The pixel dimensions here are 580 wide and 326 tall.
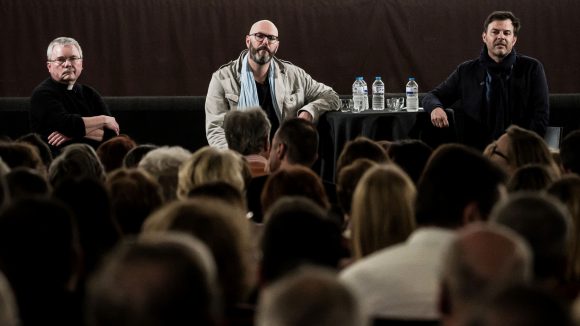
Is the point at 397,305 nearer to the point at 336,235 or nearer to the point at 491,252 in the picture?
the point at 336,235

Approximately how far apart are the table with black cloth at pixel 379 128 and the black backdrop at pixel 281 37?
1678 mm

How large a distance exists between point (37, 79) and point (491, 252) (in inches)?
287

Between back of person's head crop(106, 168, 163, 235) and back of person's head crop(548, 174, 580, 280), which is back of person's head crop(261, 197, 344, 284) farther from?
back of person's head crop(106, 168, 163, 235)

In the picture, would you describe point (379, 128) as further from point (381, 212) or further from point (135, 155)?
point (381, 212)

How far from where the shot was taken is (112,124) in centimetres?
680

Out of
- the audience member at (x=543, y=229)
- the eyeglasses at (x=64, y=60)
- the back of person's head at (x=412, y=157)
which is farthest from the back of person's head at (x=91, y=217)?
the eyeglasses at (x=64, y=60)

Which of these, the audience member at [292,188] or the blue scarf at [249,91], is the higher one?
the blue scarf at [249,91]

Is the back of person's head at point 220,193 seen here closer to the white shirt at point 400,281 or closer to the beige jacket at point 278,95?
the white shirt at point 400,281

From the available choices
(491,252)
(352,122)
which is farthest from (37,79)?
(491,252)

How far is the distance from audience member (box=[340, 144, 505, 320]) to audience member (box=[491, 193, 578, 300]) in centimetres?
18

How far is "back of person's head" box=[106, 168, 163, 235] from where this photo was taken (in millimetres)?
3314

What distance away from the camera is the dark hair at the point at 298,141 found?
5051mm

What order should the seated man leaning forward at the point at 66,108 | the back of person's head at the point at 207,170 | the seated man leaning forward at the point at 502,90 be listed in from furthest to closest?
the seated man leaning forward at the point at 502,90 < the seated man leaning forward at the point at 66,108 < the back of person's head at the point at 207,170

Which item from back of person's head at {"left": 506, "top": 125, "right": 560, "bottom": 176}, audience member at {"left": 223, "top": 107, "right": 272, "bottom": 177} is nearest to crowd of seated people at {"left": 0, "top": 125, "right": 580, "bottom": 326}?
back of person's head at {"left": 506, "top": 125, "right": 560, "bottom": 176}
